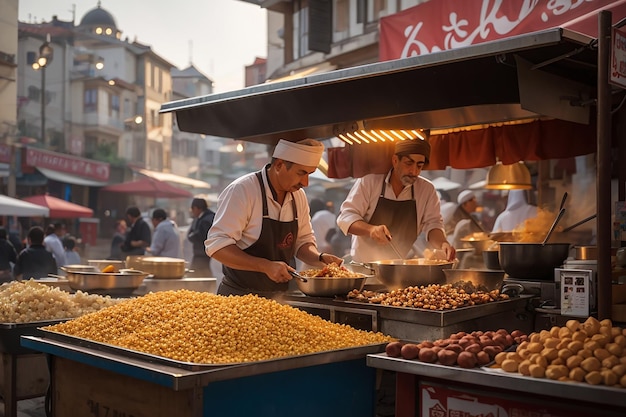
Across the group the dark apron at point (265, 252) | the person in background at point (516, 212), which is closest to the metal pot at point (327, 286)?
the dark apron at point (265, 252)

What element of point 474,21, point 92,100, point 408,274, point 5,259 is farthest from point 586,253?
point 92,100

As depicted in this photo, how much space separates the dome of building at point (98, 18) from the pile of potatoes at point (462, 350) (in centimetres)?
3385

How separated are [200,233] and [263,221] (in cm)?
517

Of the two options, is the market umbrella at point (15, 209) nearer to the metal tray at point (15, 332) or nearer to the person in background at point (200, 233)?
the person in background at point (200, 233)

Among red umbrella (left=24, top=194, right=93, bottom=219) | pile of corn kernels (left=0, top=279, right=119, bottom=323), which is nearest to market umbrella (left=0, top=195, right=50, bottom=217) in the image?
red umbrella (left=24, top=194, right=93, bottom=219)

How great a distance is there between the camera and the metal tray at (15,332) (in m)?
3.62

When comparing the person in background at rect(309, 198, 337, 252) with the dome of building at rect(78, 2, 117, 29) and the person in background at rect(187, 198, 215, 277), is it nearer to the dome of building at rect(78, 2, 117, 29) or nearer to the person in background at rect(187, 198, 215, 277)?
the person in background at rect(187, 198, 215, 277)

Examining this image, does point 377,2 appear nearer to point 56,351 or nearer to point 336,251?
point 336,251

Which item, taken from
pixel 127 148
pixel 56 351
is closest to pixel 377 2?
pixel 56 351

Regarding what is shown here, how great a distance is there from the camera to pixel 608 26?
292cm

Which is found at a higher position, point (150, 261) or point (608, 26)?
point (608, 26)

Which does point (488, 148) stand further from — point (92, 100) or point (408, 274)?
point (92, 100)

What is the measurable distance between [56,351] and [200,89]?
39.7 m

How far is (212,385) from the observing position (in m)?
2.41
